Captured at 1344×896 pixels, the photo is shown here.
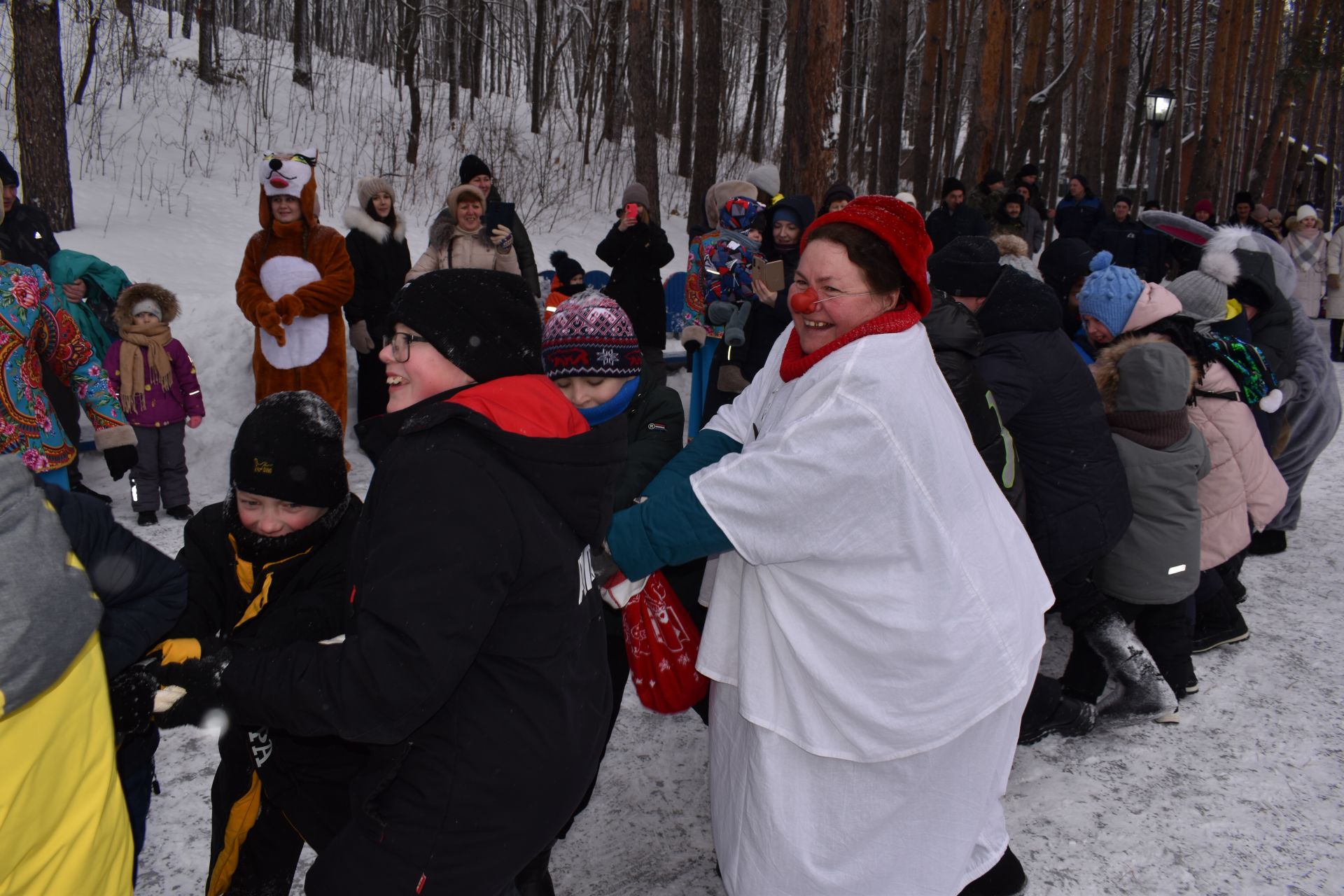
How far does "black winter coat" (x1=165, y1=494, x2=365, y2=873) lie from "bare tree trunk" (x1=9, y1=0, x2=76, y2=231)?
7926 millimetres

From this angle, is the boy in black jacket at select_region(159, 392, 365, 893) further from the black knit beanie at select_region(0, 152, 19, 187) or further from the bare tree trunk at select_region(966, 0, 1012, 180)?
A: the bare tree trunk at select_region(966, 0, 1012, 180)

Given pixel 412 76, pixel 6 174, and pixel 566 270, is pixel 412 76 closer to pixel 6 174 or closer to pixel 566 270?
pixel 566 270

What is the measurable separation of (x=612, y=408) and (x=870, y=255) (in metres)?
1.09

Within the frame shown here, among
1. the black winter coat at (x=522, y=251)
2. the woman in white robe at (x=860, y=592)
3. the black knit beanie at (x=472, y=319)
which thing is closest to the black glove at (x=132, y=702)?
the black knit beanie at (x=472, y=319)

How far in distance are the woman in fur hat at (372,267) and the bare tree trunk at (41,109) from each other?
3.67 metres

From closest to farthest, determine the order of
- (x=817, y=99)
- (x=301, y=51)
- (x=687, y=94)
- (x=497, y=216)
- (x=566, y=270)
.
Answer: (x=497, y=216) < (x=566, y=270) < (x=817, y=99) < (x=301, y=51) < (x=687, y=94)

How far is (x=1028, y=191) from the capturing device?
12633mm

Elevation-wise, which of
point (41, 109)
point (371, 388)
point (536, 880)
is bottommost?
point (536, 880)

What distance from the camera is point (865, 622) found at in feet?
6.49

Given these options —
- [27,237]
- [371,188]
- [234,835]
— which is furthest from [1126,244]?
[234,835]

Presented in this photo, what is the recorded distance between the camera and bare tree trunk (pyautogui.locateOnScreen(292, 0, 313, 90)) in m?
17.2

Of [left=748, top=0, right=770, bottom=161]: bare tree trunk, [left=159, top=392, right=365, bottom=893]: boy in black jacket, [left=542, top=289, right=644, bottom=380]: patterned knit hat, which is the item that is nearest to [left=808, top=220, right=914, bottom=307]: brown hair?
[left=542, top=289, right=644, bottom=380]: patterned knit hat

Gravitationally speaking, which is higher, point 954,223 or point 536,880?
point 954,223

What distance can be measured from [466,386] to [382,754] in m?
0.70
